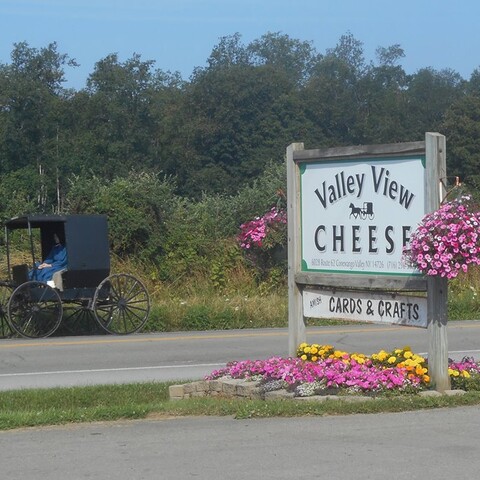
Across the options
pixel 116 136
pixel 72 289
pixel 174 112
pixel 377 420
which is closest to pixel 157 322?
pixel 72 289

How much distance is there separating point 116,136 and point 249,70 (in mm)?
18190

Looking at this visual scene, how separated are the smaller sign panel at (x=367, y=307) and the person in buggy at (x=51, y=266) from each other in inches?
348

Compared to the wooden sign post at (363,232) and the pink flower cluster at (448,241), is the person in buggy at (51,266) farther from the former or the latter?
the pink flower cluster at (448,241)

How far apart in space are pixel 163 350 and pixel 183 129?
42.0 meters

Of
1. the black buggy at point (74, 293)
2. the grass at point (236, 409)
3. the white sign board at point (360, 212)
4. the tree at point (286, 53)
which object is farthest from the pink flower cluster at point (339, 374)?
the tree at point (286, 53)

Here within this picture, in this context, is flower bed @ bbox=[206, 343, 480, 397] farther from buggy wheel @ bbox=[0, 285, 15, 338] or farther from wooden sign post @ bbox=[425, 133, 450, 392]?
buggy wheel @ bbox=[0, 285, 15, 338]

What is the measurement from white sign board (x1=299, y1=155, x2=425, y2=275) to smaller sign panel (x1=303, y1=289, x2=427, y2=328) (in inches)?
9.7

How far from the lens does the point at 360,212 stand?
10.4 meters

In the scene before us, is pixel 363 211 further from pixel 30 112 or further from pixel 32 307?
pixel 30 112

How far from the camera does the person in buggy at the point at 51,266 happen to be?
61.8ft

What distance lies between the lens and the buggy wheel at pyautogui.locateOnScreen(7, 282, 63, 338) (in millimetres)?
18172

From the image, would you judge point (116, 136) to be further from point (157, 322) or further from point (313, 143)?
point (157, 322)

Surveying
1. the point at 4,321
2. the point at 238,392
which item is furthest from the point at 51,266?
the point at 238,392

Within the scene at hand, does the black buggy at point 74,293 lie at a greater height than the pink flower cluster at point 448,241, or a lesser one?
lesser
